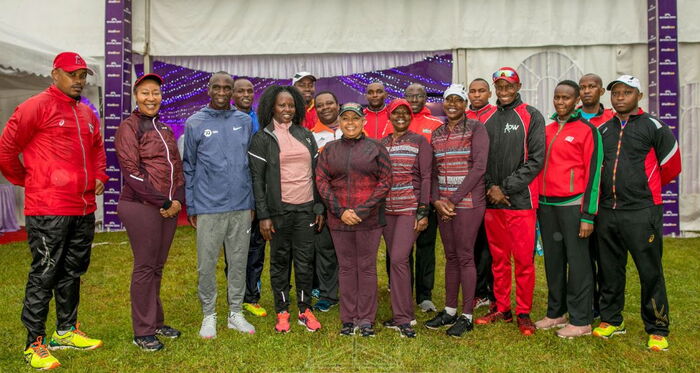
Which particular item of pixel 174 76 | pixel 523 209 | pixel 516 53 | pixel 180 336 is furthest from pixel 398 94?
pixel 180 336

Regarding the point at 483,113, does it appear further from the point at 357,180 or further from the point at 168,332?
the point at 168,332

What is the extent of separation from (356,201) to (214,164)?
1.26 m

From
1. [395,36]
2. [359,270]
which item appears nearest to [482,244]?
[359,270]

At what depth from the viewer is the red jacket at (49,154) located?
4.17 meters

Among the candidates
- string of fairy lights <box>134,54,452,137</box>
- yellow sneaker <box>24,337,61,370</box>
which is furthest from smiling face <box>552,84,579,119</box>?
string of fairy lights <box>134,54,452,137</box>

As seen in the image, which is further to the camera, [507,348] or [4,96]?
[4,96]

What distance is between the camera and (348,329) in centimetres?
491

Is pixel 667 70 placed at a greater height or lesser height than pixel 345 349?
greater

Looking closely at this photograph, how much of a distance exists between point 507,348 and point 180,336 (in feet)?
9.41

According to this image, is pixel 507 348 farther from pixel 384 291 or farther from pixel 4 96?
pixel 4 96

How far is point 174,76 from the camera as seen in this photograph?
11594 millimetres

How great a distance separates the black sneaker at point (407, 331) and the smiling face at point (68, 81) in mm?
3376

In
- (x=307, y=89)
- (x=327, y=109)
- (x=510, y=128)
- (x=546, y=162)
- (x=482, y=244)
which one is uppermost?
(x=307, y=89)

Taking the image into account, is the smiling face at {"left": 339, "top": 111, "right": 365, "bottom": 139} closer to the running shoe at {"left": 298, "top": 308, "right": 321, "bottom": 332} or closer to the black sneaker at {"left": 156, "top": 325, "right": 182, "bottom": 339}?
the running shoe at {"left": 298, "top": 308, "right": 321, "bottom": 332}
